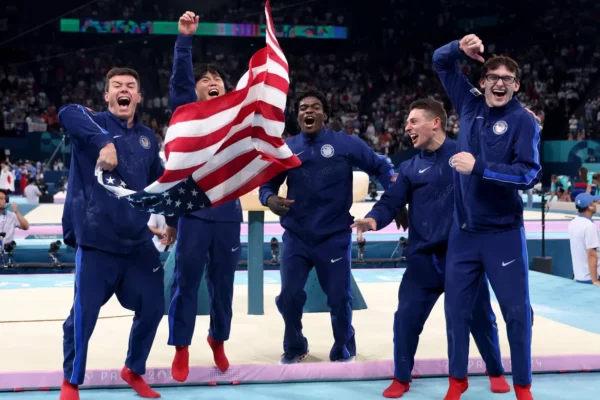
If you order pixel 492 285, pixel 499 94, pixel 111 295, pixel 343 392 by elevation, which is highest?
pixel 499 94

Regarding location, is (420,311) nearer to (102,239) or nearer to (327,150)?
(327,150)

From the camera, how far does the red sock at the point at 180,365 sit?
5.05m

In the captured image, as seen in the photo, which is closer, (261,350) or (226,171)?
(226,171)

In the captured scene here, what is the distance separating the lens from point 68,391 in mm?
4492

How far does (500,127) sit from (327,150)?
128cm

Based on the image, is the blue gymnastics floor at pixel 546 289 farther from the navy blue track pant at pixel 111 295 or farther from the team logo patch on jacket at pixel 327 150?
the navy blue track pant at pixel 111 295

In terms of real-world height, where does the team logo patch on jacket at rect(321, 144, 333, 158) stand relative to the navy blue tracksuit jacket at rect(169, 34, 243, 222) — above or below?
below

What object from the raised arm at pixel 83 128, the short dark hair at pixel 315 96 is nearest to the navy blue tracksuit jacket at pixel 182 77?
the raised arm at pixel 83 128

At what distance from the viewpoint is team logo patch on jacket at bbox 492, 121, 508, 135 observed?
4.48 meters

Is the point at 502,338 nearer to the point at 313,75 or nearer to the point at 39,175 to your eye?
the point at 39,175

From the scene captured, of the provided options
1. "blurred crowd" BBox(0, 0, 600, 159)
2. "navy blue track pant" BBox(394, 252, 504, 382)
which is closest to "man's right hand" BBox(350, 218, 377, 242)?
"navy blue track pant" BBox(394, 252, 504, 382)

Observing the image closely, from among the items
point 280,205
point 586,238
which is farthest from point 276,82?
point 586,238

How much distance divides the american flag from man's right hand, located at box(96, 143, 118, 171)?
17 centimetres

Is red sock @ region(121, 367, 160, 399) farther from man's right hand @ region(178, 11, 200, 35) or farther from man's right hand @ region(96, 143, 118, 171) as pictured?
man's right hand @ region(178, 11, 200, 35)
